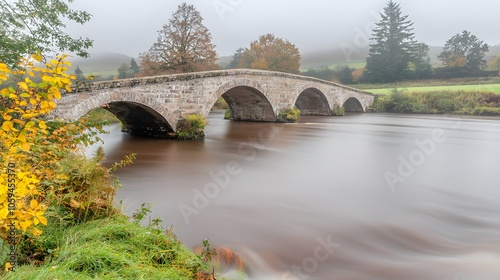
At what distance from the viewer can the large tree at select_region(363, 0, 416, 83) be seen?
47250mm

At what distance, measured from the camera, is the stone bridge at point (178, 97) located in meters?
9.97

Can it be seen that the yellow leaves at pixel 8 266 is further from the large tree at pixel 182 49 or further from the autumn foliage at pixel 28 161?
the large tree at pixel 182 49

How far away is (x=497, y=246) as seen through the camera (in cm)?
430

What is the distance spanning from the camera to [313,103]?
2914 cm

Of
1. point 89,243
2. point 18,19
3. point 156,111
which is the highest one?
point 18,19

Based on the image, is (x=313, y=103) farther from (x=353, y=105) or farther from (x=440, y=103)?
(x=440, y=103)

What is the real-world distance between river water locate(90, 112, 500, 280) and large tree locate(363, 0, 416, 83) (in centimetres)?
3859

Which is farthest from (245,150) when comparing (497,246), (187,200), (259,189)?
(497,246)

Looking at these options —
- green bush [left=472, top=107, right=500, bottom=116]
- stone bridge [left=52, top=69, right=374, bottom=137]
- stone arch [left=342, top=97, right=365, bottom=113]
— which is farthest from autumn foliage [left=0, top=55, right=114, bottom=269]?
green bush [left=472, top=107, right=500, bottom=116]

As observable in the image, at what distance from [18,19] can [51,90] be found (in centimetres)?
682

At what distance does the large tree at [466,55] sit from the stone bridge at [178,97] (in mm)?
30946

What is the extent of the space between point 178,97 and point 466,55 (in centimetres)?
5097

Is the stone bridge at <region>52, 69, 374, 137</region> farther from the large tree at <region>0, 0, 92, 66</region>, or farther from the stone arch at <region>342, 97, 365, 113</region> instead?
the stone arch at <region>342, 97, 365, 113</region>

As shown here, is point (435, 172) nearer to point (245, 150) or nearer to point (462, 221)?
point (462, 221)
